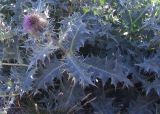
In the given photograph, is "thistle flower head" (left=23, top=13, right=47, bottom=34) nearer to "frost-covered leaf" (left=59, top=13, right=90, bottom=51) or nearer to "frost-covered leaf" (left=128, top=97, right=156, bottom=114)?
"frost-covered leaf" (left=59, top=13, right=90, bottom=51)

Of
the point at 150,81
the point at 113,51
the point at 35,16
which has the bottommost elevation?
the point at 150,81

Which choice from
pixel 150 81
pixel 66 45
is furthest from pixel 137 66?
pixel 66 45

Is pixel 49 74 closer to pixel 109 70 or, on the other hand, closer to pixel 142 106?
pixel 109 70

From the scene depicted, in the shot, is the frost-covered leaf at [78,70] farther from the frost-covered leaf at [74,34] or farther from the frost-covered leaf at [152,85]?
the frost-covered leaf at [152,85]

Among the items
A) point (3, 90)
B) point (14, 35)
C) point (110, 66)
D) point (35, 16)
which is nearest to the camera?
point (35, 16)

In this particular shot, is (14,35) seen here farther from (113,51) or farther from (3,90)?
(113,51)

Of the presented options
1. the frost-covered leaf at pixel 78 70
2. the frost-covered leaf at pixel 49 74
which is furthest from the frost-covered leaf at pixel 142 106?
the frost-covered leaf at pixel 49 74

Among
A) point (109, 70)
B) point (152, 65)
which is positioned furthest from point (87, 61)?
point (152, 65)

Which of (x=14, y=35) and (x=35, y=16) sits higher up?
(x=35, y=16)
